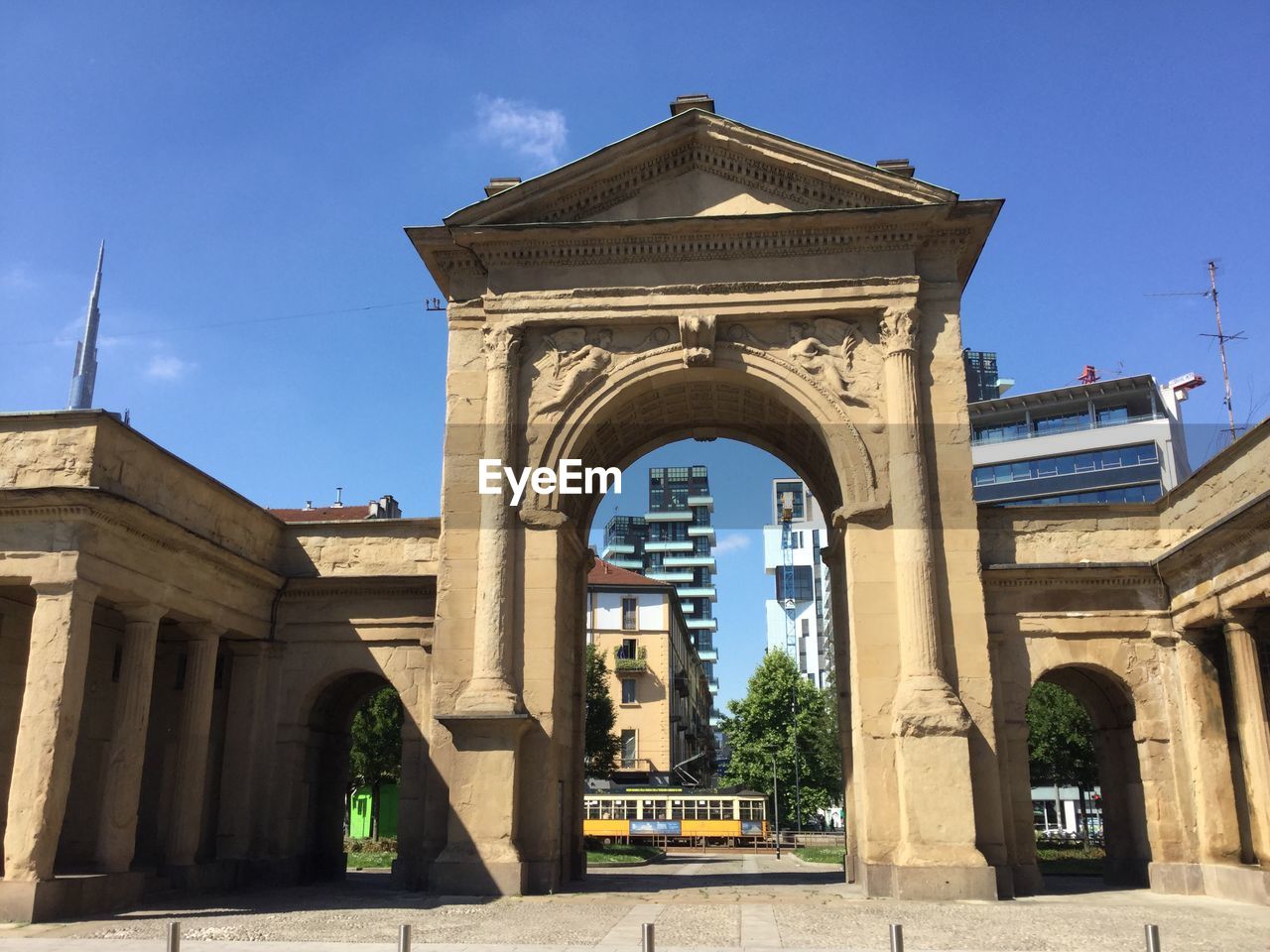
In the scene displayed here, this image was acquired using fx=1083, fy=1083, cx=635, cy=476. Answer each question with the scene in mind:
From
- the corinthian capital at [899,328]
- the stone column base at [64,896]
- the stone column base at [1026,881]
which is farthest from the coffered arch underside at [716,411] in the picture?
the stone column base at [64,896]

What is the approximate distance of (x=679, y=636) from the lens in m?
79.9

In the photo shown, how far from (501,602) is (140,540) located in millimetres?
6336

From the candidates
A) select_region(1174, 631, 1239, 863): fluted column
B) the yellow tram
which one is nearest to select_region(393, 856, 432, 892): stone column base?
select_region(1174, 631, 1239, 863): fluted column

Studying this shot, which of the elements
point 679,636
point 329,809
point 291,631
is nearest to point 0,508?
point 291,631

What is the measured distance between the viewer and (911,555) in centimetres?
2005

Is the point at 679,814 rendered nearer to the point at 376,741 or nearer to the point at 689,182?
the point at 376,741

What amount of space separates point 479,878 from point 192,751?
5902 millimetres

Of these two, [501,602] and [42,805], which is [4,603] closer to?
[42,805]

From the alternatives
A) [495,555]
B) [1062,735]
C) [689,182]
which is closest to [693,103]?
[689,182]

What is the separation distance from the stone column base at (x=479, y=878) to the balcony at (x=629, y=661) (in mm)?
46916

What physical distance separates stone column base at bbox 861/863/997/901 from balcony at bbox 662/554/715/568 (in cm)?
12693

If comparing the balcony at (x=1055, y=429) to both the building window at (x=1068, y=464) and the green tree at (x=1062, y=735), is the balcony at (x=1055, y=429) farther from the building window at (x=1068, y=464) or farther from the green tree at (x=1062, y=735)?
the green tree at (x=1062, y=735)

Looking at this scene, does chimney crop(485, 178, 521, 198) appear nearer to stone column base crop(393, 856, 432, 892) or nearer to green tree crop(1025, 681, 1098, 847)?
stone column base crop(393, 856, 432, 892)

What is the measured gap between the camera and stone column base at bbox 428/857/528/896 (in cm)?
1889
